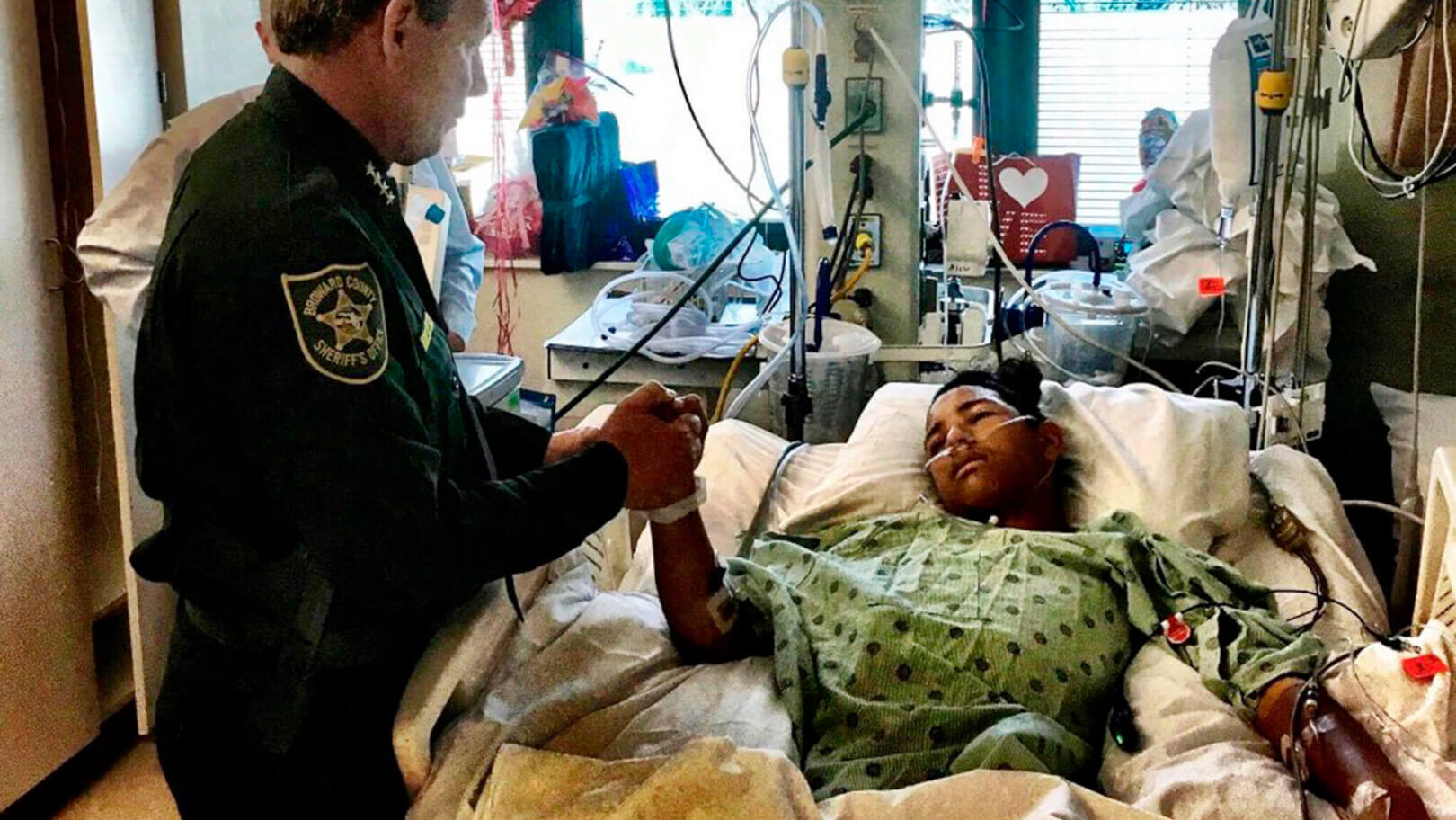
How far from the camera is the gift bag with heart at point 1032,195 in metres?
3.55

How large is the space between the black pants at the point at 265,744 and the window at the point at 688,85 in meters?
2.54

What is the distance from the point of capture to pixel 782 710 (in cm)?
164

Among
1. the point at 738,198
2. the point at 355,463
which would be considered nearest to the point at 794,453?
the point at 355,463

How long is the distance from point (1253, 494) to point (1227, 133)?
2.61ft

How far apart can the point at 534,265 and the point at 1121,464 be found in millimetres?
2097

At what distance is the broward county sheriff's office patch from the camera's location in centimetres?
118

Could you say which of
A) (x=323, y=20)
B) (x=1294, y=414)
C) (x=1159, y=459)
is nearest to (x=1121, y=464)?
(x=1159, y=459)

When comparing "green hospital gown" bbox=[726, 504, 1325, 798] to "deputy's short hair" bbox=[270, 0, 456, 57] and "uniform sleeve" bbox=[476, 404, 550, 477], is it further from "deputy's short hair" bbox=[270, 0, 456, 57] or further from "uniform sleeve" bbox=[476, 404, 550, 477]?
"deputy's short hair" bbox=[270, 0, 456, 57]

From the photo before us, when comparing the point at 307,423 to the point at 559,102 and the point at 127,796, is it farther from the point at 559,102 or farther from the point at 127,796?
the point at 559,102

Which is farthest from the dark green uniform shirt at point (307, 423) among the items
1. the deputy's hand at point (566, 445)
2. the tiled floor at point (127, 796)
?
the tiled floor at point (127, 796)

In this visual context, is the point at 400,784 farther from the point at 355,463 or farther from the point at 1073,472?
the point at 1073,472

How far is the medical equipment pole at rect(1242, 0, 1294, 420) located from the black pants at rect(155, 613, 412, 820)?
1663mm

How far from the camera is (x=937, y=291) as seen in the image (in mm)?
3082

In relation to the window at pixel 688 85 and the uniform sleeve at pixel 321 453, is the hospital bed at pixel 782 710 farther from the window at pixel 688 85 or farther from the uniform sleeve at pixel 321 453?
the window at pixel 688 85
